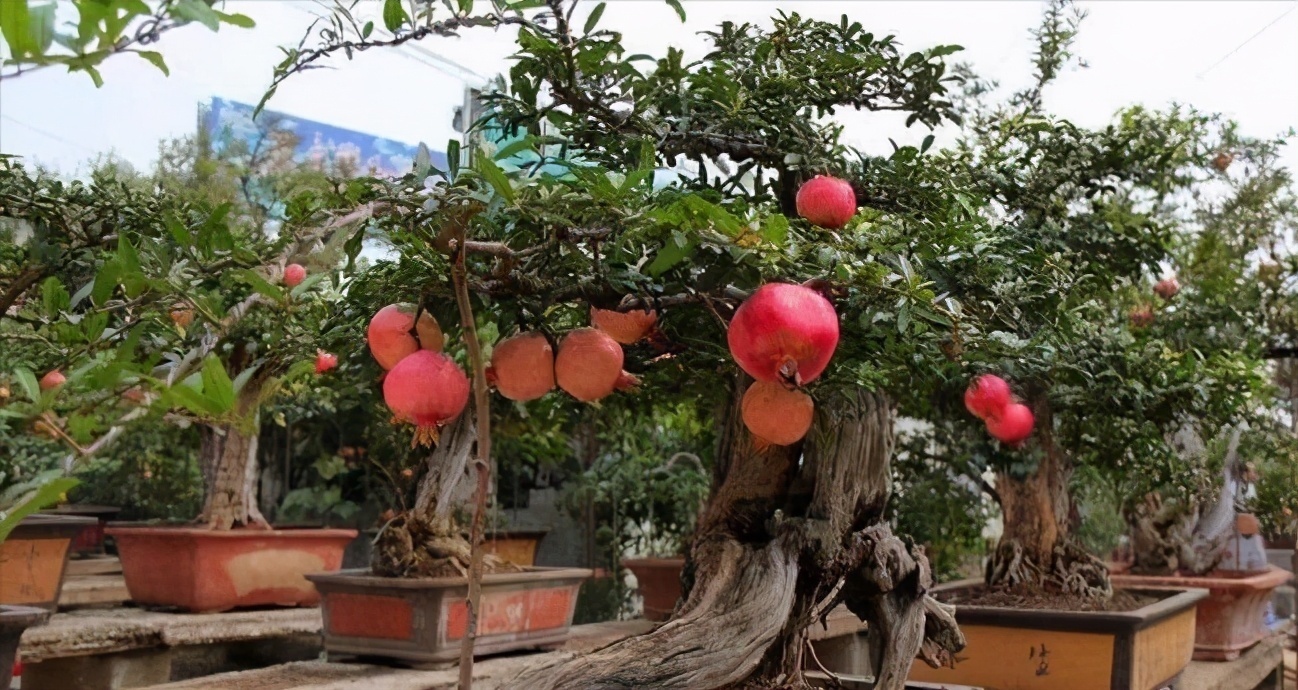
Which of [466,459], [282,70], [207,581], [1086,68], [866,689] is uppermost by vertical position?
[1086,68]

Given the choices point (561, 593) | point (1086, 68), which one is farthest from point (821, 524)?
point (1086, 68)

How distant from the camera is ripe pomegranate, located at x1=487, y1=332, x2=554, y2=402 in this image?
0.92m

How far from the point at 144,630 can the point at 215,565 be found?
0.49 meters

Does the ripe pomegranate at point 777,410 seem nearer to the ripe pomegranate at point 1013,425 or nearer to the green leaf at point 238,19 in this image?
the green leaf at point 238,19

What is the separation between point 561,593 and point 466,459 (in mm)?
395

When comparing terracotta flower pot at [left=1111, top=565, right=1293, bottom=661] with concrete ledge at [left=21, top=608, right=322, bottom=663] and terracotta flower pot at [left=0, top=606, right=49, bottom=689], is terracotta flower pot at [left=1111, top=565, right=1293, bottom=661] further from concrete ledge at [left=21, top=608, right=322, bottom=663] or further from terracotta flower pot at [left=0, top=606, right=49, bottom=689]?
terracotta flower pot at [left=0, top=606, right=49, bottom=689]

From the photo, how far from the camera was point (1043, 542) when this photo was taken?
8.52 ft

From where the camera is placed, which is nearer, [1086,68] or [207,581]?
[1086,68]

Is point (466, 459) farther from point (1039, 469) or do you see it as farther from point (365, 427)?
point (365, 427)

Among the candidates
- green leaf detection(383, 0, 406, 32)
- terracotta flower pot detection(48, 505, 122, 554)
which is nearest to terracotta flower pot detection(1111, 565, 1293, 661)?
green leaf detection(383, 0, 406, 32)

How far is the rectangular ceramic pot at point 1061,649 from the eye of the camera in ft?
6.97

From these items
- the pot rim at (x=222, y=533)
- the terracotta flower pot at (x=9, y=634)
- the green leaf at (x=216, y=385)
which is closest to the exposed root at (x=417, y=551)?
the terracotta flower pot at (x=9, y=634)

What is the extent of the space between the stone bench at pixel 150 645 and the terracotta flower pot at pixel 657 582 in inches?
38.0

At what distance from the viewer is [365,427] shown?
4.88 metres
